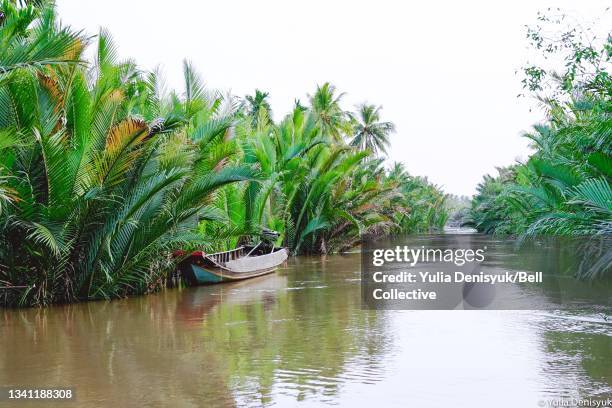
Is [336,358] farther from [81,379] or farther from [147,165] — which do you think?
[147,165]

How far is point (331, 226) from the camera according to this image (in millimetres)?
29047

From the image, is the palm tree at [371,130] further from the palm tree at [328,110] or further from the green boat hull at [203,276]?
the green boat hull at [203,276]

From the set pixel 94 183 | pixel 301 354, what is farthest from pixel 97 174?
pixel 301 354

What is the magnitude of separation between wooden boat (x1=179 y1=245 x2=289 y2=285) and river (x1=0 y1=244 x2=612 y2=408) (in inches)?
105

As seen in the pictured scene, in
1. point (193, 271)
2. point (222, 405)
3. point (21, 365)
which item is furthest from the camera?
point (193, 271)

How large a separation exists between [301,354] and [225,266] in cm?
864

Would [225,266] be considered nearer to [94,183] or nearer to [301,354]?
[94,183]

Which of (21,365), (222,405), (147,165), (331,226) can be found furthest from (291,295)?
(331,226)

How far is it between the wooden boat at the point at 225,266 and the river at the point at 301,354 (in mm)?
2661

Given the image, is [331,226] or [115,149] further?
[331,226]

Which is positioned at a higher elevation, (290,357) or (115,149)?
(115,149)

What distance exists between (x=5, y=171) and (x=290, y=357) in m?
5.86

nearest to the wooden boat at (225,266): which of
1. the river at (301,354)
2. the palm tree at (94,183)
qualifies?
the palm tree at (94,183)

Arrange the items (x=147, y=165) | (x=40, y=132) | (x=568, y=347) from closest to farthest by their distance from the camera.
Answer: (x=568, y=347), (x=40, y=132), (x=147, y=165)
